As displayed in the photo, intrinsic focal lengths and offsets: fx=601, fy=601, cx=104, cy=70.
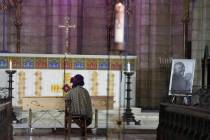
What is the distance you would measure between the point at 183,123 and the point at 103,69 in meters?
8.72

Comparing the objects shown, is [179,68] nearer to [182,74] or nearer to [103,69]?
[182,74]

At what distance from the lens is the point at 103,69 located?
1830 centimetres

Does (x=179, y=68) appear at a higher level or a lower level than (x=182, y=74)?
higher

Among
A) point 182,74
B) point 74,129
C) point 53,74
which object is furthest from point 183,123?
point 53,74

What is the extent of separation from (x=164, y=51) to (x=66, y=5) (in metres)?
3.90

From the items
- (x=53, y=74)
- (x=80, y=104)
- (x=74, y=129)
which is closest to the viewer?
(x=80, y=104)

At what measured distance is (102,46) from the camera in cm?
2334

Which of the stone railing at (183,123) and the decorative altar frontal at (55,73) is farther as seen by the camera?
the decorative altar frontal at (55,73)

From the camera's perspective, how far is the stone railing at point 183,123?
8290mm

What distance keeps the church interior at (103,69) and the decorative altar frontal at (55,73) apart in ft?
0.10

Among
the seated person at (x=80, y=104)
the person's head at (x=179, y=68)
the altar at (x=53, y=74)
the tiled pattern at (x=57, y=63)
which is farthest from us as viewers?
the tiled pattern at (x=57, y=63)

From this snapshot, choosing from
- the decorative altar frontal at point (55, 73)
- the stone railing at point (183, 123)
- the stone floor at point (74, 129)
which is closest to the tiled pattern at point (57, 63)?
the decorative altar frontal at point (55, 73)

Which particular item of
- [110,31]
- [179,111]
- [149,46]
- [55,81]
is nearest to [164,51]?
[149,46]

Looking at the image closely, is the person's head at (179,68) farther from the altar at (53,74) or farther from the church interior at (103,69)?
the altar at (53,74)
